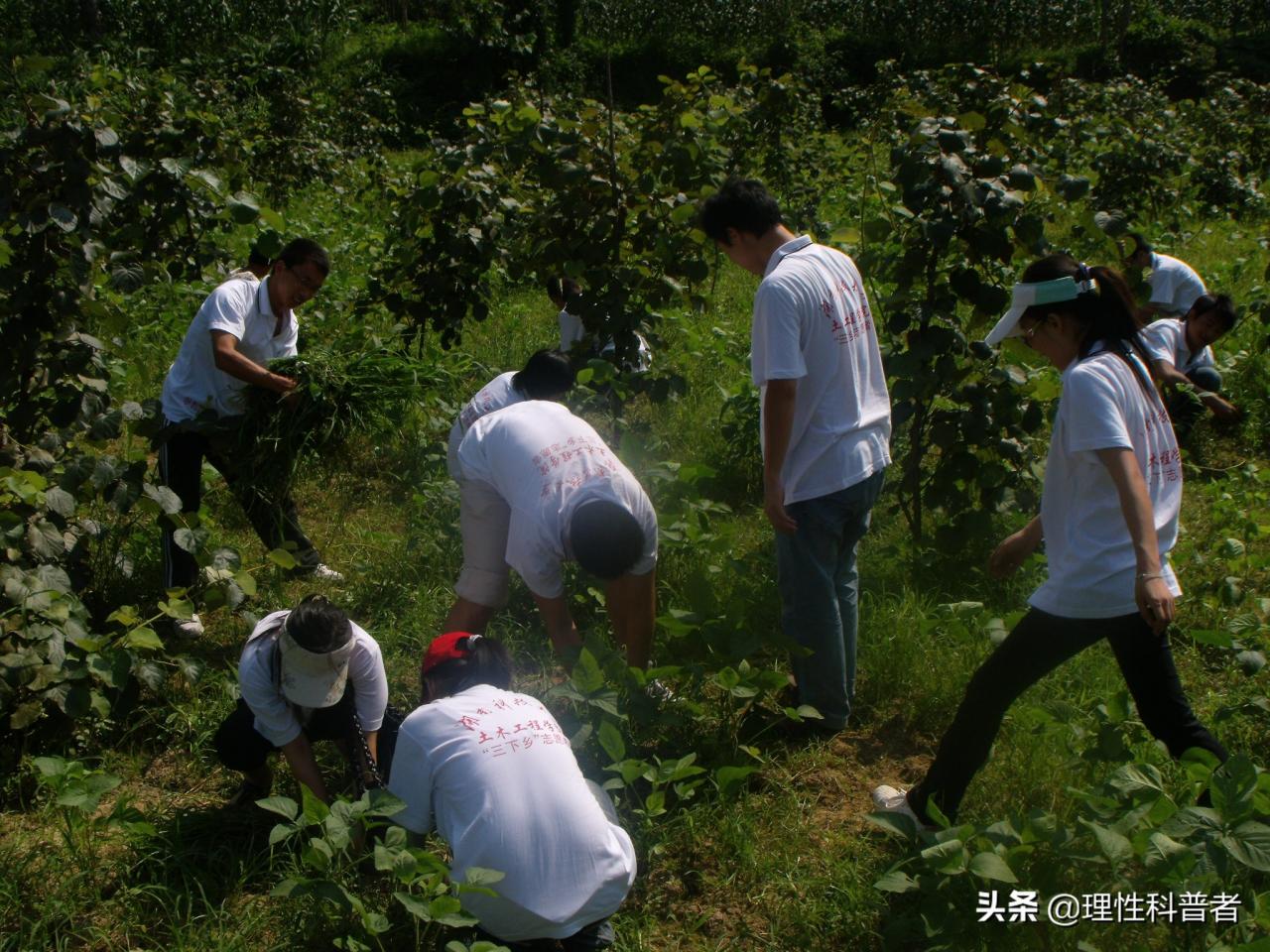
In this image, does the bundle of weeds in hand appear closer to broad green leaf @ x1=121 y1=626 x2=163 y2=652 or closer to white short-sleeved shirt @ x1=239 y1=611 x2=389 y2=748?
broad green leaf @ x1=121 y1=626 x2=163 y2=652

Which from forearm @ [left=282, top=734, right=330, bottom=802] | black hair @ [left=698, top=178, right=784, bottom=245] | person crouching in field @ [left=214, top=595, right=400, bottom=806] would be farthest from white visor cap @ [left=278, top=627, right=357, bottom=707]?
black hair @ [left=698, top=178, right=784, bottom=245]

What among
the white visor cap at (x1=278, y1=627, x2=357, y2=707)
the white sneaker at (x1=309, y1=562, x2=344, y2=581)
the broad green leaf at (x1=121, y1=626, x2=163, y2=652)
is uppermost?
the white visor cap at (x1=278, y1=627, x2=357, y2=707)

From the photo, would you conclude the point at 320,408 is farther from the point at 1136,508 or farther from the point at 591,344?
the point at 1136,508

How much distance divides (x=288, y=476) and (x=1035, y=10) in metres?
27.5

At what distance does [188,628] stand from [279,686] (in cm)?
99

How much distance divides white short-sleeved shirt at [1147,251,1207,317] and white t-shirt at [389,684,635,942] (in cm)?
468

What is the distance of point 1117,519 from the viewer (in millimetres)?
2436

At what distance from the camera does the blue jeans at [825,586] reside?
3031 millimetres

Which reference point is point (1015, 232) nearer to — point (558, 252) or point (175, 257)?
point (558, 252)

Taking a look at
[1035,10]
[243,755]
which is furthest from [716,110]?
[1035,10]

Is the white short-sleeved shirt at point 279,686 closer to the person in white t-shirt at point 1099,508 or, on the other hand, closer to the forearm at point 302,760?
the forearm at point 302,760

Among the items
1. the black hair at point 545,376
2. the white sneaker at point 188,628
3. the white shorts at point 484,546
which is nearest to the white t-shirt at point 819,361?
the black hair at point 545,376

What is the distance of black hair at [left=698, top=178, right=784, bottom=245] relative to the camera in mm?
2992

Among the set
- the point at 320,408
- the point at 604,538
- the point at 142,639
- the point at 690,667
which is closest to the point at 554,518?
the point at 604,538
